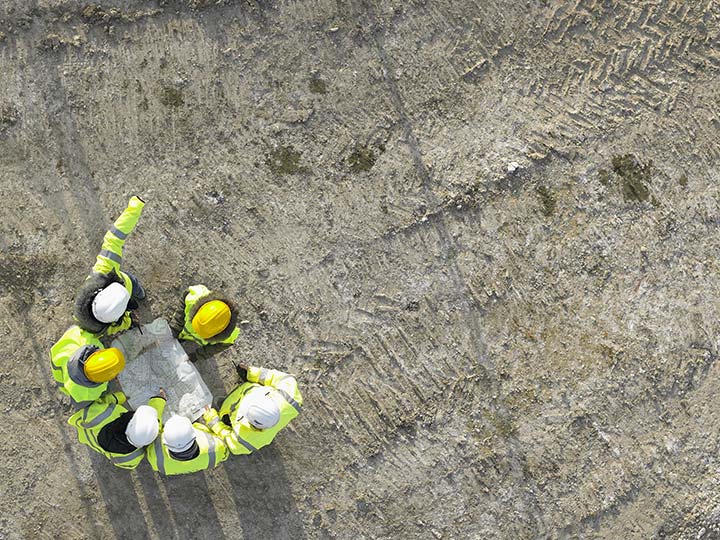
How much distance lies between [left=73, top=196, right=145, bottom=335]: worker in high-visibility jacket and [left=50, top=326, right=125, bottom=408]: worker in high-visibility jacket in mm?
117

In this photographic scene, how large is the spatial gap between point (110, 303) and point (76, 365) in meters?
0.51

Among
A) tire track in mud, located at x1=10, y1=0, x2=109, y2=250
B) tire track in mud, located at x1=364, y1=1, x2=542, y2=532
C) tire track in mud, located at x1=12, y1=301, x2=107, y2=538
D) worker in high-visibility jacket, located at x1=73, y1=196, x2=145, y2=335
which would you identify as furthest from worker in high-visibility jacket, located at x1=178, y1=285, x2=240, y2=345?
tire track in mud, located at x1=364, y1=1, x2=542, y2=532

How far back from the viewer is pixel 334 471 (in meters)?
5.61

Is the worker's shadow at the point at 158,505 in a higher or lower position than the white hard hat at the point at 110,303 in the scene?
lower

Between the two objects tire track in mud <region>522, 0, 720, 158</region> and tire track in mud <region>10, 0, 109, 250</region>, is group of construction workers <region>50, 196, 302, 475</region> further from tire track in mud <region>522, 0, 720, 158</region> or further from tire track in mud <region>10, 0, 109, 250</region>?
tire track in mud <region>522, 0, 720, 158</region>

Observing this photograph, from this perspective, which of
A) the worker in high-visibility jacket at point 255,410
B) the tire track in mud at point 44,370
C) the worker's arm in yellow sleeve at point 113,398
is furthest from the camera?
the tire track in mud at point 44,370

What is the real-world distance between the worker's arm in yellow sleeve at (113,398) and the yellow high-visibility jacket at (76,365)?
0.13m

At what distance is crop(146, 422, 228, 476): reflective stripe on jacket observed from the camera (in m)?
4.89

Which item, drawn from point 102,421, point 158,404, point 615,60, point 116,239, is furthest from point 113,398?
point 615,60

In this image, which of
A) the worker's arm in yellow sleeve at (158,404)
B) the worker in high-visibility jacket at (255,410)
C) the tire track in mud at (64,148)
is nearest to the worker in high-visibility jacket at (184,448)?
the worker in high-visibility jacket at (255,410)

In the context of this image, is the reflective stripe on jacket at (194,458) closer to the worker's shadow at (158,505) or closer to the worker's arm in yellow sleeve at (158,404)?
the worker's arm in yellow sleeve at (158,404)

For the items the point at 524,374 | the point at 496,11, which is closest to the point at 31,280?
the point at 524,374

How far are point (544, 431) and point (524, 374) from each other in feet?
1.85

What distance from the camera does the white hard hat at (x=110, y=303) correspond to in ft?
15.0
